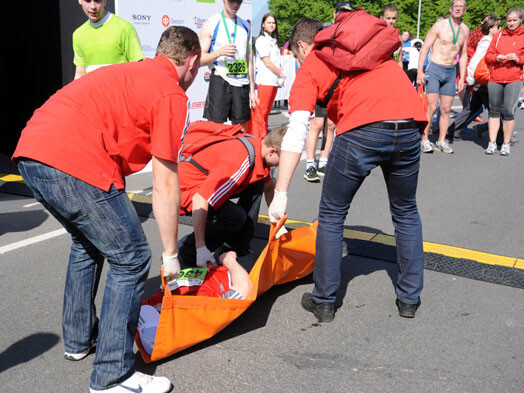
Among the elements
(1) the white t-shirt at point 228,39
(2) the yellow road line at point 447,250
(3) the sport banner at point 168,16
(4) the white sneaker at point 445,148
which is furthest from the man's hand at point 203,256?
(4) the white sneaker at point 445,148

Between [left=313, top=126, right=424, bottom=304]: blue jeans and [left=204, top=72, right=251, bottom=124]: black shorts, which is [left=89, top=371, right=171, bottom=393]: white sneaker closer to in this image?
[left=313, top=126, right=424, bottom=304]: blue jeans

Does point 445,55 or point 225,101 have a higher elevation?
point 445,55

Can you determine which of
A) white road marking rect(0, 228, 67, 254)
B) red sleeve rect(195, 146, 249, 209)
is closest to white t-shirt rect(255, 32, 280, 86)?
white road marking rect(0, 228, 67, 254)

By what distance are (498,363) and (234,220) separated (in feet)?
5.71

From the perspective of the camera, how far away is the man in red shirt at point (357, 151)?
9.81 ft

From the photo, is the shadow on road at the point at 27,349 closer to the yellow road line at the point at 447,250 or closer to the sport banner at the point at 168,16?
the yellow road line at the point at 447,250

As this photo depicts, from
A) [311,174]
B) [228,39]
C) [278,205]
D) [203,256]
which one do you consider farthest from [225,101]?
[278,205]

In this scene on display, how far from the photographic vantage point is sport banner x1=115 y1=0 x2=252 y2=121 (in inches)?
274

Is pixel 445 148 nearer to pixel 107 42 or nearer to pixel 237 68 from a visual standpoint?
pixel 237 68

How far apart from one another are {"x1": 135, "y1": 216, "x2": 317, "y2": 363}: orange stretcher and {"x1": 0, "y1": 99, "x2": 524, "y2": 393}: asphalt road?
139 mm

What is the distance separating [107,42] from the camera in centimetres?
507

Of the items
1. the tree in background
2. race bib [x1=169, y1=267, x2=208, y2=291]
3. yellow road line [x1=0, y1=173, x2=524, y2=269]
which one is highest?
the tree in background

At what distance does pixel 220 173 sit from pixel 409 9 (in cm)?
5212

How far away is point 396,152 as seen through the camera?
9.93 feet
